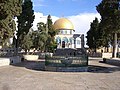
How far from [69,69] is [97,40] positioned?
168ft

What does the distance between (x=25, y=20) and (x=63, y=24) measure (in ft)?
267

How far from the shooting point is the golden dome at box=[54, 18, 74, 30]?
12800cm

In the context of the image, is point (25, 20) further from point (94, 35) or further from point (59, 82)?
point (94, 35)

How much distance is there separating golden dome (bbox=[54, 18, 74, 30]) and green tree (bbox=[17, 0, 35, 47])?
3096 inches

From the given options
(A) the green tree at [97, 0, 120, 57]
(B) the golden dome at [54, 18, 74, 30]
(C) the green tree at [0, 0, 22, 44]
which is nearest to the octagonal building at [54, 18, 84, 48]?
(B) the golden dome at [54, 18, 74, 30]

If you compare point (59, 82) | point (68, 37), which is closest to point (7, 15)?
point (59, 82)

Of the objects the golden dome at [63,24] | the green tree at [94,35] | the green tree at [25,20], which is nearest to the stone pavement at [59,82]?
the green tree at [25,20]

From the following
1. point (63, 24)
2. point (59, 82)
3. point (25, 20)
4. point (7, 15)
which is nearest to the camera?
point (59, 82)

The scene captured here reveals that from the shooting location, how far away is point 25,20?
47.6 m

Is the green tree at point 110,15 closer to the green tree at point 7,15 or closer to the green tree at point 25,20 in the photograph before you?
the green tree at point 25,20

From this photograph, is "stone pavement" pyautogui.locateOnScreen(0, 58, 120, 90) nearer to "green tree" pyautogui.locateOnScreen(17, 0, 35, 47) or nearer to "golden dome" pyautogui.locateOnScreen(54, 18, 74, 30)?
"green tree" pyautogui.locateOnScreen(17, 0, 35, 47)

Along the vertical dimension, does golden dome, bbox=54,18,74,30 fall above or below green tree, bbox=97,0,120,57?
above

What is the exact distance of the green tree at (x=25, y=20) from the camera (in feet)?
153

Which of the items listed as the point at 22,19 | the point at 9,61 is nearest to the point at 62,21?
the point at 22,19
